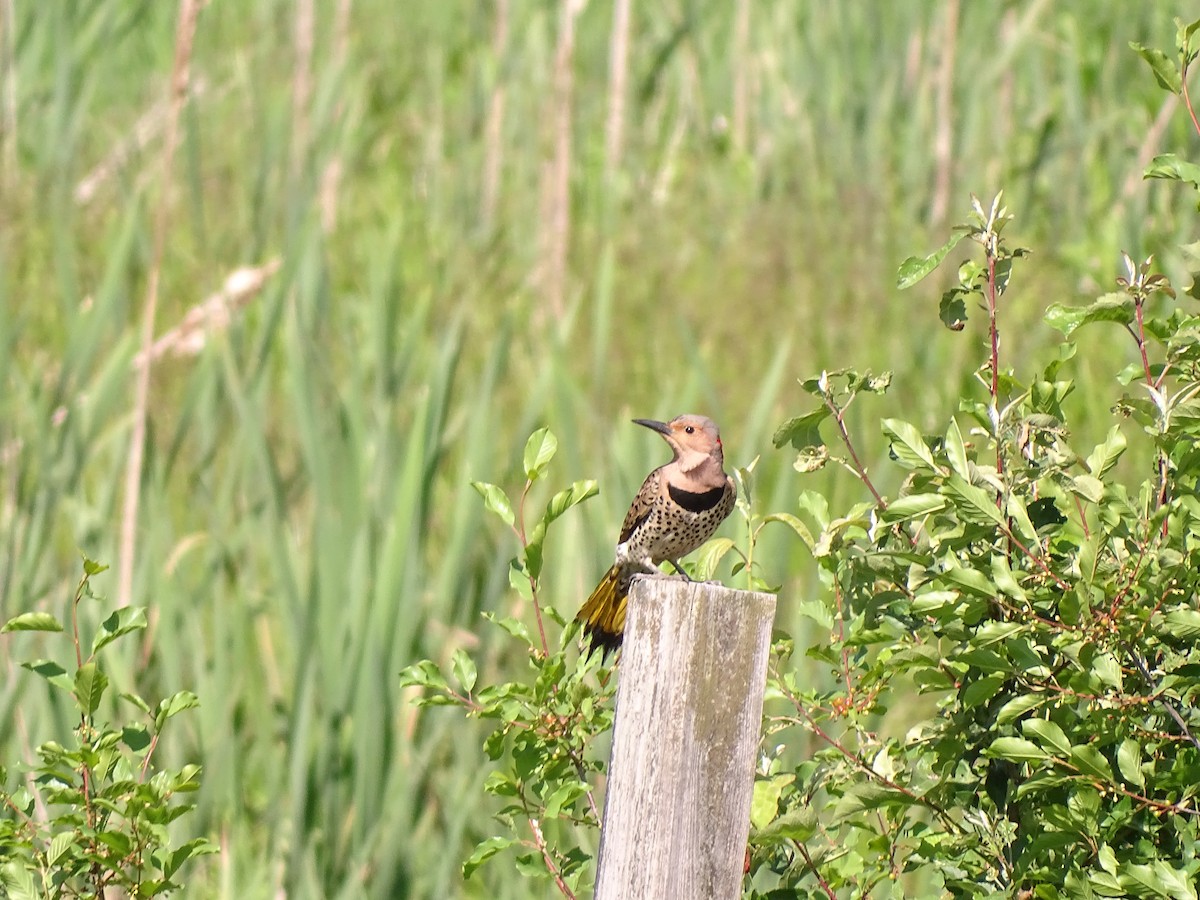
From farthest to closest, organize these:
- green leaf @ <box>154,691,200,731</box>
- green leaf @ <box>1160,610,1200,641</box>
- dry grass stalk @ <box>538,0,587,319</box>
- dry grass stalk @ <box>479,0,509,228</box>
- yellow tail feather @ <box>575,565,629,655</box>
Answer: dry grass stalk @ <box>479,0,509,228</box>
dry grass stalk @ <box>538,0,587,319</box>
yellow tail feather @ <box>575,565,629,655</box>
green leaf @ <box>154,691,200,731</box>
green leaf @ <box>1160,610,1200,641</box>

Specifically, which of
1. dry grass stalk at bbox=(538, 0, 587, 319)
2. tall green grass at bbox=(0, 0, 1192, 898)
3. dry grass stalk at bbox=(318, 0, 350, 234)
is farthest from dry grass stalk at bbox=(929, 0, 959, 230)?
dry grass stalk at bbox=(318, 0, 350, 234)

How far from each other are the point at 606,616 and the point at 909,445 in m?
0.97

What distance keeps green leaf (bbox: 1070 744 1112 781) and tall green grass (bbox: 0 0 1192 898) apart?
1.55m

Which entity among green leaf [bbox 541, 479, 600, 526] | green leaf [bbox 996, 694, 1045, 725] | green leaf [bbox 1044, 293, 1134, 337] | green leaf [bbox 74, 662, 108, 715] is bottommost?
green leaf [bbox 74, 662, 108, 715]

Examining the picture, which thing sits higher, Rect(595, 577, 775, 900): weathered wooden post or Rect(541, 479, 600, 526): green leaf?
Rect(541, 479, 600, 526): green leaf

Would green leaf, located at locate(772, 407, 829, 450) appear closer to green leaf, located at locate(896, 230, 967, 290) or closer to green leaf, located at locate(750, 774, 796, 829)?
green leaf, located at locate(896, 230, 967, 290)

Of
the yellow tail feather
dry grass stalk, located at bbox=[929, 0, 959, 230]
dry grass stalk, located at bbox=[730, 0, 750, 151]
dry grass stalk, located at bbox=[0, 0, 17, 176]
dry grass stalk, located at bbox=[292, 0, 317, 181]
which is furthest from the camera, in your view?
dry grass stalk, located at bbox=[730, 0, 750, 151]

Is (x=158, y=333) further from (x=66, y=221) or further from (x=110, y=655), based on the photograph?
(x=110, y=655)

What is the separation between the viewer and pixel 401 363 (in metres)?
3.51

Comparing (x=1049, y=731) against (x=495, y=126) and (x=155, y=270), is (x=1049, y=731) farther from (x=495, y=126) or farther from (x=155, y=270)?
Answer: (x=495, y=126)

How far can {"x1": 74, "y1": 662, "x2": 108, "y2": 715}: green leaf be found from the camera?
5.61 feet

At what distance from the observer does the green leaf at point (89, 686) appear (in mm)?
1710

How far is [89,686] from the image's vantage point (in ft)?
5.65

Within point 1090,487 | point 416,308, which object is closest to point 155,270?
point 416,308
